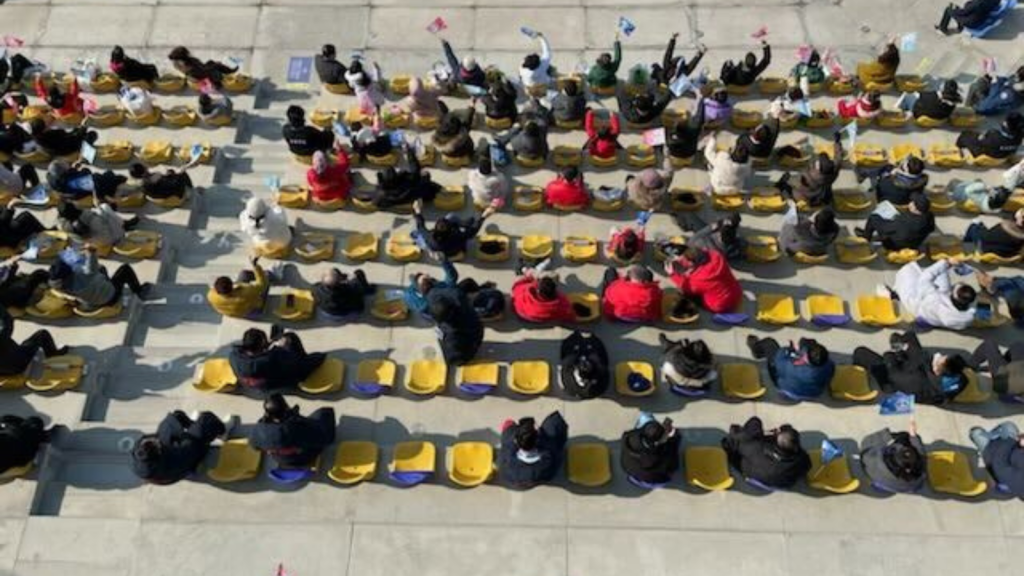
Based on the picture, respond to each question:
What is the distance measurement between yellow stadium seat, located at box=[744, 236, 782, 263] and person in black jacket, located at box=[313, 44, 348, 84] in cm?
912

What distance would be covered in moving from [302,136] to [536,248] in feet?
16.1

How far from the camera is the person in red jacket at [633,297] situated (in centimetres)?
1264

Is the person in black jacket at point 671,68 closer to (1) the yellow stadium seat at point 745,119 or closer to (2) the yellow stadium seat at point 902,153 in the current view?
(1) the yellow stadium seat at point 745,119

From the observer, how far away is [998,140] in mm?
15117

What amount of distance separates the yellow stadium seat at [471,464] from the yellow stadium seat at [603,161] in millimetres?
6410

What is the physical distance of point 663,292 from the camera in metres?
13.5

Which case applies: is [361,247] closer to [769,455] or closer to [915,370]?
[769,455]

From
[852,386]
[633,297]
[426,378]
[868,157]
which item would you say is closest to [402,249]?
[426,378]

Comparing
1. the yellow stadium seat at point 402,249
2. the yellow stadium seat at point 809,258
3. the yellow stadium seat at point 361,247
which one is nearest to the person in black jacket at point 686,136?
the yellow stadium seat at point 809,258

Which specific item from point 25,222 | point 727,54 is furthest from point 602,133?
point 25,222

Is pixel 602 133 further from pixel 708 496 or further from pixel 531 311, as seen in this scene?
pixel 708 496

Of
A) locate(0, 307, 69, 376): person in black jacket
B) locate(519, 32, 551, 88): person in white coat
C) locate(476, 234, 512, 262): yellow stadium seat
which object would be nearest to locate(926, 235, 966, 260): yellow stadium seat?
locate(476, 234, 512, 262): yellow stadium seat

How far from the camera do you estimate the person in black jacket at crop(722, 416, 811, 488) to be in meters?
10.7

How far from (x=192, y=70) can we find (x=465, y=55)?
6042 millimetres
